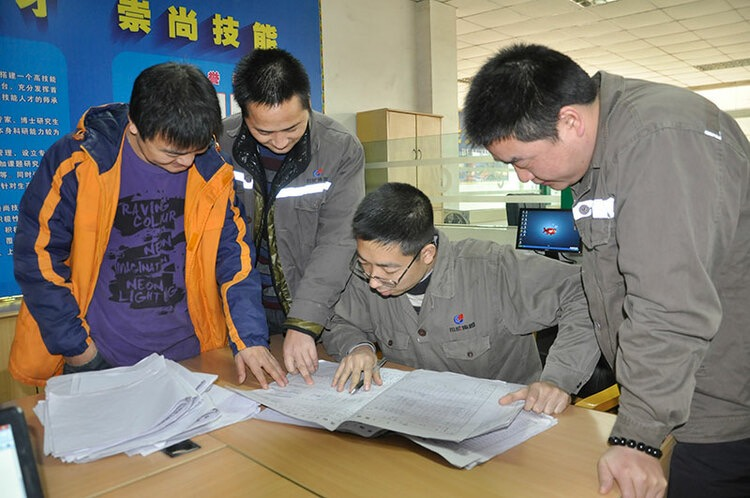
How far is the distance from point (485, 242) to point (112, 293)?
1.04 metres

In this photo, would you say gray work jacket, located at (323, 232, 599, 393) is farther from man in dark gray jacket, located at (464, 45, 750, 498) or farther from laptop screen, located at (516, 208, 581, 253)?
laptop screen, located at (516, 208, 581, 253)

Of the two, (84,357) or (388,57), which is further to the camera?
(388,57)

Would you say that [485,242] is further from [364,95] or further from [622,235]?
[364,95]

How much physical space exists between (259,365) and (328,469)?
46 centimetres

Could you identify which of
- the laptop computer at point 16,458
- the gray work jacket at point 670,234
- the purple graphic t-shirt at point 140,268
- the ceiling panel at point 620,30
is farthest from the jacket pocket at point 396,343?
the ceiling panel at point 620,30

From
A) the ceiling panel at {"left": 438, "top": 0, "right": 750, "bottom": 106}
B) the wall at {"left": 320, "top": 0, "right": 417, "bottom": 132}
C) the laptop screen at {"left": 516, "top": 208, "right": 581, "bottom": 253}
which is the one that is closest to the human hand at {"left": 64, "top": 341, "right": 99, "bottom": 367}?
the laptop screen at {"left": 516, "top": 208, "right": 581, "bottom": 253}

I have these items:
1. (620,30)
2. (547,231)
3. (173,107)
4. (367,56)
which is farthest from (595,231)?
(620,30)

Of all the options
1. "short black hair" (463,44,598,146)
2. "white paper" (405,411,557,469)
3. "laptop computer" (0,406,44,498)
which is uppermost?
"short black hair" (463,44,598,146)

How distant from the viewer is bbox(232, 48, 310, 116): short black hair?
1446 mm

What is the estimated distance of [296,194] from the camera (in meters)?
1.70

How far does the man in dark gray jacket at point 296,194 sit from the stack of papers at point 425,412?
310 mm

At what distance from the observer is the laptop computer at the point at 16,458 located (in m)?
0.63

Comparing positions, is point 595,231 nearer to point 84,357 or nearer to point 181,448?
point 181,448

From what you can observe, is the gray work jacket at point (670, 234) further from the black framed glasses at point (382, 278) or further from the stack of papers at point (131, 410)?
the stack of papers at point (131, 410)
